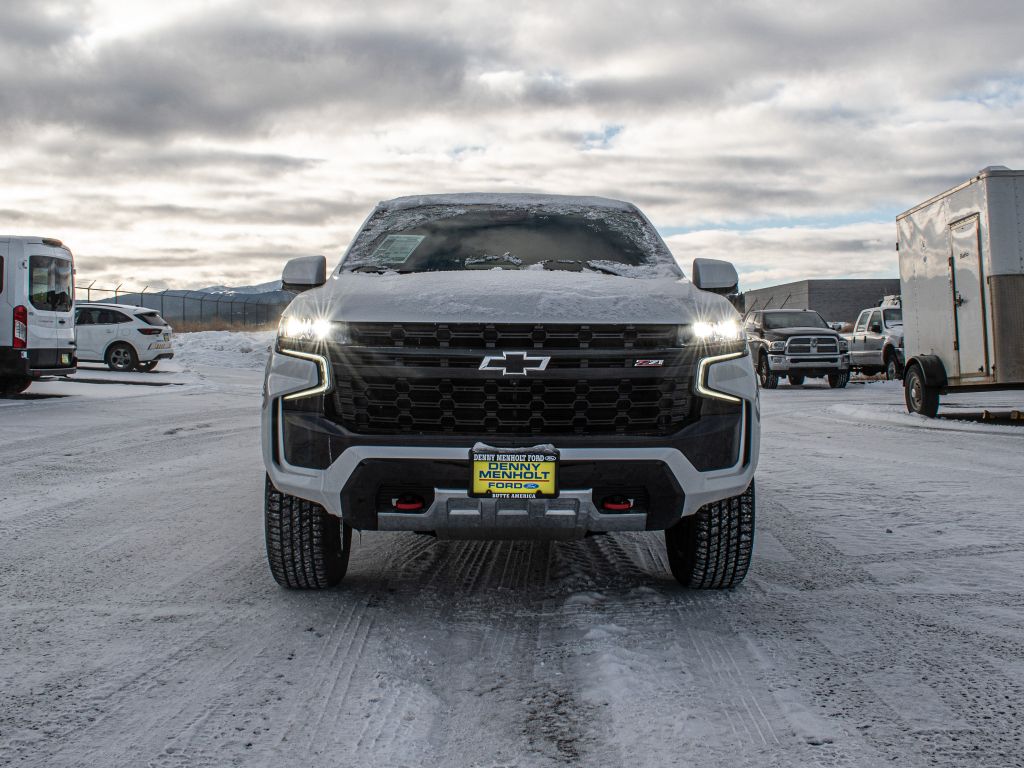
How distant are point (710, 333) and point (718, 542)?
2.99 ft

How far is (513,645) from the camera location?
11.0ft

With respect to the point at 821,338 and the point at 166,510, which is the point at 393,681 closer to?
the point at 166,510

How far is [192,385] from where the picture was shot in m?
19.3

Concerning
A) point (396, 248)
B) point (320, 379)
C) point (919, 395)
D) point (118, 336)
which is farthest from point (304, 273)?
point (118, 336)

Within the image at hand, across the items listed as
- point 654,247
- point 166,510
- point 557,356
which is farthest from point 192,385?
point 557,356

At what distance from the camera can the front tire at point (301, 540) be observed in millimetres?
3832

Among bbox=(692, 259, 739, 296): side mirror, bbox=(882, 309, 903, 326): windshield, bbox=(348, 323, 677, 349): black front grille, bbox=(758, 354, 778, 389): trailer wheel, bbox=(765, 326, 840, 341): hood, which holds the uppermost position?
bbox=(882, 309, 903, 326): windshield

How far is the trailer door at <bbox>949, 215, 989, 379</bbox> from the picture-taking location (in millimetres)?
11188

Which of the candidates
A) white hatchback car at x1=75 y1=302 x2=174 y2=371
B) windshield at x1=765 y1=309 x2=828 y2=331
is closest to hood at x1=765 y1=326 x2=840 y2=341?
windshield at x1=765 y1=309 x2=828 y2=331

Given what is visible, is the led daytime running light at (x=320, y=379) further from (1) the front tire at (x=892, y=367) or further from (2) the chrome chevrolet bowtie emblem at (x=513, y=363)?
(1) the front tire at (x=892, y=367)

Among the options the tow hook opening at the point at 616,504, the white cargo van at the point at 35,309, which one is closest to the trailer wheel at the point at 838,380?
the white cargo van at the point at 35,309

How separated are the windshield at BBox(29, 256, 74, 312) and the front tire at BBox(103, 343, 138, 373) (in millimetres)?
7424

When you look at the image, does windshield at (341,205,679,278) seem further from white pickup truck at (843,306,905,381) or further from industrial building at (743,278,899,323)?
industrial building at (743,278,899,323)

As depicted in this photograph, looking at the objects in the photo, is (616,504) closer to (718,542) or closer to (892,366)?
(718,542)
